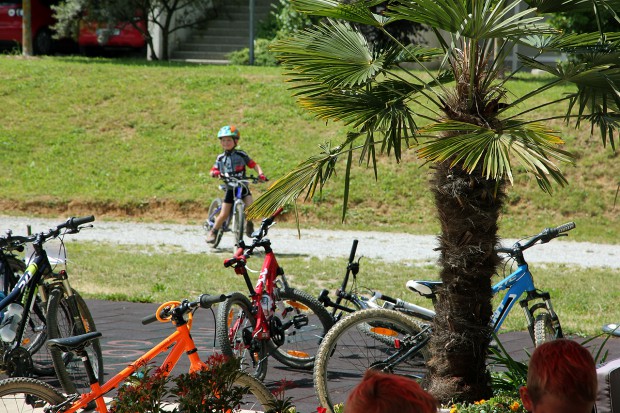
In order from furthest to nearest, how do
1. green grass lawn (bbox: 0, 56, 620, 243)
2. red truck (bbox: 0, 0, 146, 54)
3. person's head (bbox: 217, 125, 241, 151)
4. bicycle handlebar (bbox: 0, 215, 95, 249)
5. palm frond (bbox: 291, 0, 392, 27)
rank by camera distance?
1. red truck (bbox: 0, 0, 146, 54)
2. green grass lawn (bbox: 0, 56, 620, 243)
3. person's head (bbox: 217, 125, 241, 151)
4. bicycle handlebar (bbox: 0, 215, 95, 249)
5. palm frond (bbox: 291, 0, 392, 27)

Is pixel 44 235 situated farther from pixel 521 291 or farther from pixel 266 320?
pixel 521 291

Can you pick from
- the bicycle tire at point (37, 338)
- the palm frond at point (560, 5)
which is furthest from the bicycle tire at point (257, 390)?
the palm frond at point (560, 5)

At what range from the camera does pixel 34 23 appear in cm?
2541

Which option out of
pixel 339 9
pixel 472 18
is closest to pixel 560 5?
pixel 472 18

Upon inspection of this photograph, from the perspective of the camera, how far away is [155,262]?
470 inches

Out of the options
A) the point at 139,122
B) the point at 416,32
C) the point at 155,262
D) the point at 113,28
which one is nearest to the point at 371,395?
the point at 155,262

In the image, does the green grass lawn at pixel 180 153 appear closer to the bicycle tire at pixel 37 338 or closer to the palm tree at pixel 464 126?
the bicycle tire at pixel 37 338

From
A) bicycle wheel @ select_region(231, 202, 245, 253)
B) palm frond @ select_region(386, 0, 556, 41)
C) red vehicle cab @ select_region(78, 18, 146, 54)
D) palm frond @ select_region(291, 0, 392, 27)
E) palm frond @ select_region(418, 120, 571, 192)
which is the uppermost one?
red vehicle cab @ select_region(78, 18, 146, 54)

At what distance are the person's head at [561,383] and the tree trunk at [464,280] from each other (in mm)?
2220

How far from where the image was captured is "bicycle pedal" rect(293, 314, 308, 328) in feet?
22.0

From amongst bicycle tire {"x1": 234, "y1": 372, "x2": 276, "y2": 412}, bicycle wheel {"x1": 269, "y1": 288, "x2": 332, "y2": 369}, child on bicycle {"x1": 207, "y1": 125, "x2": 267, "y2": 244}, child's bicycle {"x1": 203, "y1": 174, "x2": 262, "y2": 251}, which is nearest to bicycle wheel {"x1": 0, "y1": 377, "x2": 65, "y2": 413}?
bicycle tire {"x1": 234, "y1": 372, "x2": 276, "y2": 412}

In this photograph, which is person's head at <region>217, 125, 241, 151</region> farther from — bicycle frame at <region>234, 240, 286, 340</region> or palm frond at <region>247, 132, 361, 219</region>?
palm frond at <region>247, 132, 361, 219</region>

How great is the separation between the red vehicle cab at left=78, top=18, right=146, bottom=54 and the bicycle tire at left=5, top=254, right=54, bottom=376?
1861 centimetres

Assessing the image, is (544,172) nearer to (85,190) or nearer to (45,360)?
(45,360)
